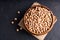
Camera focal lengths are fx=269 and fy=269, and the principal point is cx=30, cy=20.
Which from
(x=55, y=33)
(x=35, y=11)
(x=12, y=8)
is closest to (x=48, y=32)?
(x=55, y=33)

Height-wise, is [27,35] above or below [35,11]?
below

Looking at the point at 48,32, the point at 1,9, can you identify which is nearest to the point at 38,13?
the point at 48,32

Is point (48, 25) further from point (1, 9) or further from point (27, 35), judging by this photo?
point (1, 9)

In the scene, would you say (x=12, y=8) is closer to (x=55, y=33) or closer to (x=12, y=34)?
(x=12, y=34)

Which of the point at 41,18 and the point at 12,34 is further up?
the point at 41,18
